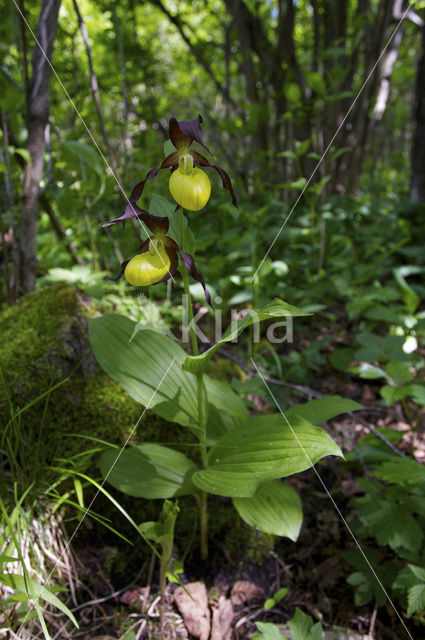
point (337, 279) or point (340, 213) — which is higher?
point (340, 213)

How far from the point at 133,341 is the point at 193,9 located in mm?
8208

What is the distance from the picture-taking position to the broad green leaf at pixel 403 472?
109 centimetres

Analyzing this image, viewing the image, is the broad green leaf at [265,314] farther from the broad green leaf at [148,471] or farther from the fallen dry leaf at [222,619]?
the fallen dry leaf at [222,619]

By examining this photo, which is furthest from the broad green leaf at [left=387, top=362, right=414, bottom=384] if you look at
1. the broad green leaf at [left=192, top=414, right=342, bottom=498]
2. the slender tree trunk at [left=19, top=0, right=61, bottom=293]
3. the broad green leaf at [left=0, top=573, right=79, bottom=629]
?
the slender tree trunk at [left=19, top=0, right=61, bottom=293]

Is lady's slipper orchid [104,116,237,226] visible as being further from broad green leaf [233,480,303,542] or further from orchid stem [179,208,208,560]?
broad green leaf [233,480,303,542]

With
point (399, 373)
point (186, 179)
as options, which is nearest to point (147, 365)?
point (186, 179)

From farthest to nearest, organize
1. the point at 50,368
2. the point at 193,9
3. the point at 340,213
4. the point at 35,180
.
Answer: the point at 193,9, the point at 340,213, the point at 35,180, the point at 50,368

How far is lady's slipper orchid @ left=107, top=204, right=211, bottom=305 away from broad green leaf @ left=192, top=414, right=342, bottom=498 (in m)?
0.46

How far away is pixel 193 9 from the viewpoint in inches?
273

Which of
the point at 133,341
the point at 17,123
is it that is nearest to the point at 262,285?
the point at 133,341

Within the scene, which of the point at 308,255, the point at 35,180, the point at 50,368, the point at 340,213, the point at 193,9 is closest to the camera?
the point at 50,368

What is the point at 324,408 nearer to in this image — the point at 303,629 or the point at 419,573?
the point at 419,573

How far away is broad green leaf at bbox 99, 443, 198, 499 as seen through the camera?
1.25 metres

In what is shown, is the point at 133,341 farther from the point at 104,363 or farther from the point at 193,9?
the point at 193,9
